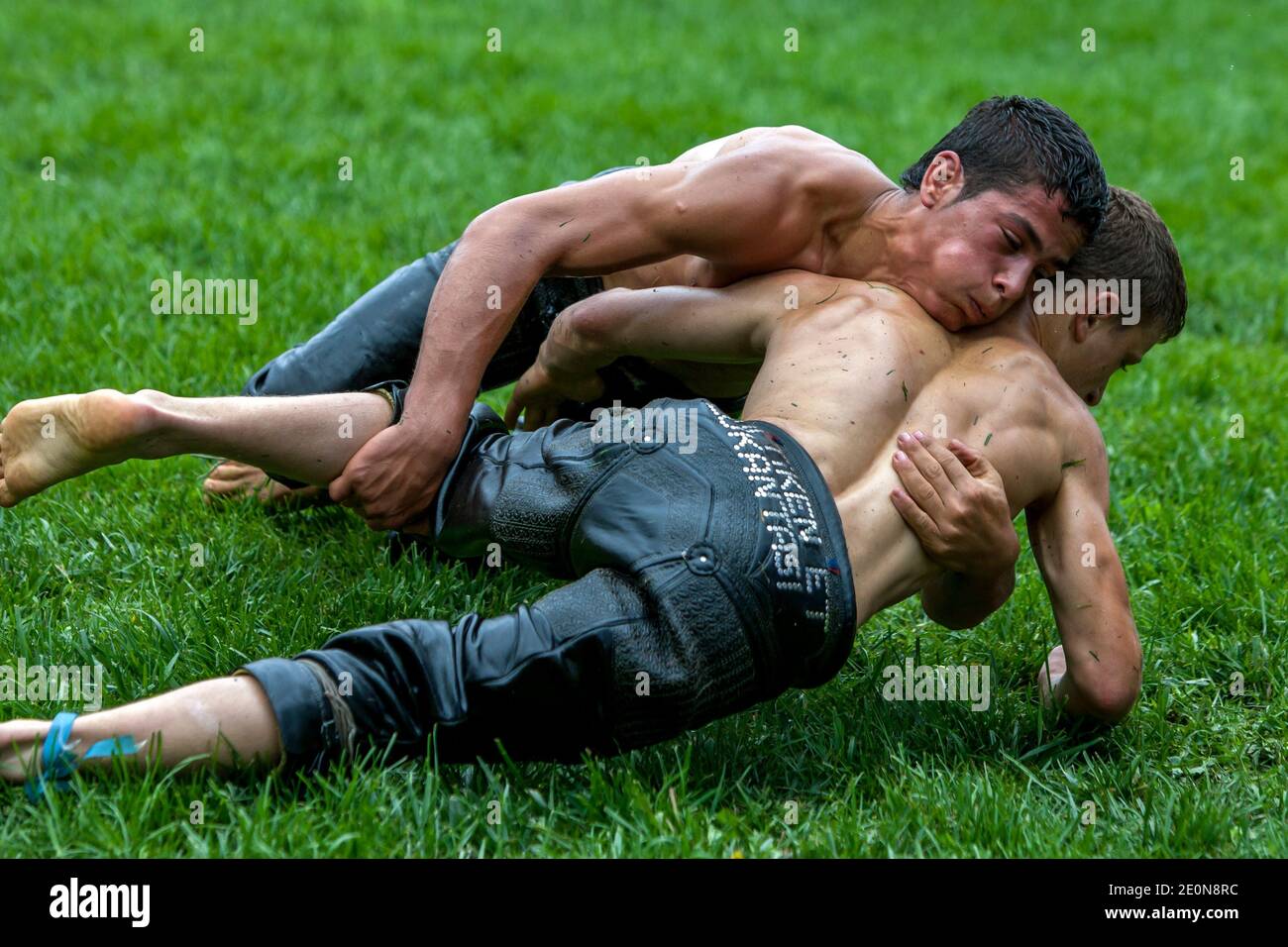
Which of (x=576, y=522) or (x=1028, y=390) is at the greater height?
(x=1028, y=390)

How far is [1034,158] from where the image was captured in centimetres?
315

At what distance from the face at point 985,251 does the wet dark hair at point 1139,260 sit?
0.15m

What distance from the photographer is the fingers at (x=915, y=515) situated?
2785 mm

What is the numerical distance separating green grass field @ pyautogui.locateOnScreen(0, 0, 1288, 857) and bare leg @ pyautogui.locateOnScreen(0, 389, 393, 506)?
0.38 metres

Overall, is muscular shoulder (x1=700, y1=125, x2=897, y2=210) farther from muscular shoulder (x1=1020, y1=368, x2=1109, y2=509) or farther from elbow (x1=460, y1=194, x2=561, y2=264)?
muscular shoulder (x1=1020, y1=368, x2=1109, y2=509)

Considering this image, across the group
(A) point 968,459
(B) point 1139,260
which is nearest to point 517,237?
(A) point 968,459

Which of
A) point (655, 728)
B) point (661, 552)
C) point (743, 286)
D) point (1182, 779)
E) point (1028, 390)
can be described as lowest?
point (1182, 779)

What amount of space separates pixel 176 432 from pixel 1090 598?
1.79 metres

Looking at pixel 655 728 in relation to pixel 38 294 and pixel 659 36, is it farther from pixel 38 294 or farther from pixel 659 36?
pixel 659 36

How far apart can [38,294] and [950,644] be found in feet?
10.3

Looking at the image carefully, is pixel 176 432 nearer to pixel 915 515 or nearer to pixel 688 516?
A: pixel 688 516

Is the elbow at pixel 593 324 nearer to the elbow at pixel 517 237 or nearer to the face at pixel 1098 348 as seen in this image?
Result: the elbow at pixel 517 237

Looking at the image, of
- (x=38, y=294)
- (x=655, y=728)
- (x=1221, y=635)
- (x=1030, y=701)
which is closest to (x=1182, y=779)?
(x=1030, y=701)

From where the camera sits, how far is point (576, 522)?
2746mm
